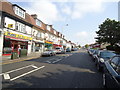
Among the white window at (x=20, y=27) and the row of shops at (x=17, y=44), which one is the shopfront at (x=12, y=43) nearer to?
the row of shops at (x=17, y=44)

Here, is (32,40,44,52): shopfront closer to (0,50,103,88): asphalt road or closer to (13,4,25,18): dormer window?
(13,4,25,18): dormer window

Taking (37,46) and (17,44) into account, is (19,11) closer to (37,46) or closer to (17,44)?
(17,44)

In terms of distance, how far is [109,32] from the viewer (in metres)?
38.2

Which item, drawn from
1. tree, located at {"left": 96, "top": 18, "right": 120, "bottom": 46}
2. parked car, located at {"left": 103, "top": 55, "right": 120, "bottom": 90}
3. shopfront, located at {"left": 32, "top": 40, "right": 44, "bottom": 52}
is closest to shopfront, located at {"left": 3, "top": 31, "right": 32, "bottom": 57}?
shopfront, located at {"left": 32, "top": 40, "right": 44, "bottom": 52}

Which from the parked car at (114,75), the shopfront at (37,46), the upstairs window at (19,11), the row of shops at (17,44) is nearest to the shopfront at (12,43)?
the row of shops at (17,44)

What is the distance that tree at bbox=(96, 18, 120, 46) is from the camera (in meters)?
36.4

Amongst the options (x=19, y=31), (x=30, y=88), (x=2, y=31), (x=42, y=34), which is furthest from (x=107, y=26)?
(x=30, y=88)

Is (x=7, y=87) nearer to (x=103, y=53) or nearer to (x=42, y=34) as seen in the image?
(x=103, y=53)

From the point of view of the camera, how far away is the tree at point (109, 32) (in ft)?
119

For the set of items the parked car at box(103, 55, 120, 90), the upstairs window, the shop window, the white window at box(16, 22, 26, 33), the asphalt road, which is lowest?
the asphalt road

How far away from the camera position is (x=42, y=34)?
101 ft

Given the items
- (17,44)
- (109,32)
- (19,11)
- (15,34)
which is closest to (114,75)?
(15,34)

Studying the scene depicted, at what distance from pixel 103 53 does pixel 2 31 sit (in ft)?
46.6

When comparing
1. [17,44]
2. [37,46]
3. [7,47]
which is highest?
[17,44]
